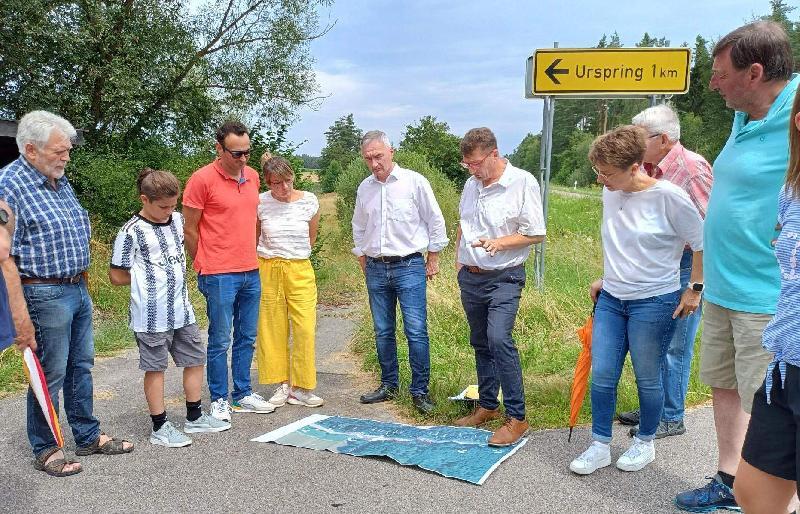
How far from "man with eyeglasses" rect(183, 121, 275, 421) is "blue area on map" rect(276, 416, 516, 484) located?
766mm

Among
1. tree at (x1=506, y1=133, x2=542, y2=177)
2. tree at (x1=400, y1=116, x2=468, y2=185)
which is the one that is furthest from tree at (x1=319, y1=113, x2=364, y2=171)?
tree at (x1=506, y1=133, x2=542, y2=177)

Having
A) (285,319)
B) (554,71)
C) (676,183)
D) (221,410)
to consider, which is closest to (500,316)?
(676,183)

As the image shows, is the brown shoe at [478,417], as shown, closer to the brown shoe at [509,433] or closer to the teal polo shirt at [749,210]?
the brown shoe at [509,433]

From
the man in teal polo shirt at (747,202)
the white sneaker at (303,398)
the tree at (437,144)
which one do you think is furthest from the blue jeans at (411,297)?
the tree at (437,144)

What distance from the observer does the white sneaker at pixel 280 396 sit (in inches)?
207

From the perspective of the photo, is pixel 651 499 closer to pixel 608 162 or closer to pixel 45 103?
pixel 608 162

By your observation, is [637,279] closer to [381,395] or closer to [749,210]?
[749,210]

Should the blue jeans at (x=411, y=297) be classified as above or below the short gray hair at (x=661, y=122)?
below

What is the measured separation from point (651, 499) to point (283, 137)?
8881mm

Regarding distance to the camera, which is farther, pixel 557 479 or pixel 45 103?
pixel 45 103

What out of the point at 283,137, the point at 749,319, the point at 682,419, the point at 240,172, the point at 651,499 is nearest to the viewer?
the point at 749,319

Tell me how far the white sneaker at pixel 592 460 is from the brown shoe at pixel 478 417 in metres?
0.95

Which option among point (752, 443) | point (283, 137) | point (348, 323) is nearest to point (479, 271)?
point (752, 443)

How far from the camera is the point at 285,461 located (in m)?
4.07
